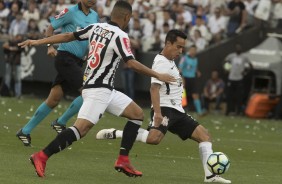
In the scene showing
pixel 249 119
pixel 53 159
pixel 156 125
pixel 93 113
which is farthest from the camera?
pixel 249 119

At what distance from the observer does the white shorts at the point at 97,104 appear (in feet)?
41.3

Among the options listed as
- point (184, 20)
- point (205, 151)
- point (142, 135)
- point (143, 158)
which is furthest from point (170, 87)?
point (184, 20)

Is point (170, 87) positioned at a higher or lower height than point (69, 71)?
higher

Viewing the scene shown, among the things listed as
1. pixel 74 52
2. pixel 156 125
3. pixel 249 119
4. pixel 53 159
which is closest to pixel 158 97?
pixel 156 125

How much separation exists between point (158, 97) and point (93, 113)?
1.11m

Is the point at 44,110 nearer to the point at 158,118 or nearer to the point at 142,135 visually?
the point at 142,135

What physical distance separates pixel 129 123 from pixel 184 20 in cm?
1920

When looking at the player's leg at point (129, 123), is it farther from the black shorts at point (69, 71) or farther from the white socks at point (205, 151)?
the black shorts at point (69, 71)

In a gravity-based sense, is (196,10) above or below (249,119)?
above

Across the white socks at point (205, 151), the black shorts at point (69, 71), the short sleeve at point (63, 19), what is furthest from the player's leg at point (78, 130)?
the short sleeve at point (63, 19)

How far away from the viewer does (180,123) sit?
1377 centimetres

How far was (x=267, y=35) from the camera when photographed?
31.9 meters

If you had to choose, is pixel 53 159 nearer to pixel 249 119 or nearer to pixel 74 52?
pixel 74 52

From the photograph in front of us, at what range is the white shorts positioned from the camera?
1260cm
